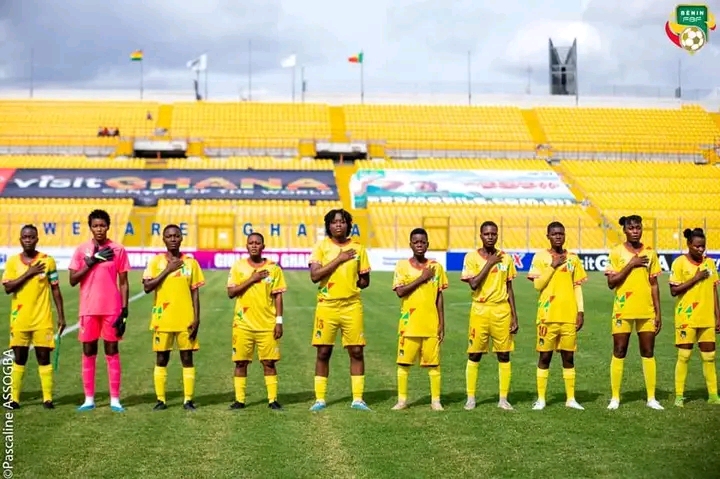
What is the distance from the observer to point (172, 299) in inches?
398

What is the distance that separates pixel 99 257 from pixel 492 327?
4162 millimetres

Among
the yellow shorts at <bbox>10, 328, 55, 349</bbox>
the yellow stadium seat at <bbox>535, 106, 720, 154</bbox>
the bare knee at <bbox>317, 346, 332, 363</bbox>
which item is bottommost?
the bare knee at <bbox>317, 346, 332, 363</bbox>

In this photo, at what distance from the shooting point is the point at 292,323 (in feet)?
66.9

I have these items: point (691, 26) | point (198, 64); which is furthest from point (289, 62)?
point (691, 26)

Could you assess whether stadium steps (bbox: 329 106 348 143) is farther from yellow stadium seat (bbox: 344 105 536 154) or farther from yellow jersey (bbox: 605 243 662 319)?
yellow jersey (bbox: 605 243 662 319)

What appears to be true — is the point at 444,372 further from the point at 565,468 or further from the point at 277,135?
the point at 277,135

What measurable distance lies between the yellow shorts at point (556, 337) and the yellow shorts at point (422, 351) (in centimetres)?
Result: 113

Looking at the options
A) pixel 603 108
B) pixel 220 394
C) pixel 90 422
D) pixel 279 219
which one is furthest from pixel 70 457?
pixel 603 108

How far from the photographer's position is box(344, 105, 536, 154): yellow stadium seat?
2459 inches

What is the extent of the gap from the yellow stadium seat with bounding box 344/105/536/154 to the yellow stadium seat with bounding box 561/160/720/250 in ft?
18.5

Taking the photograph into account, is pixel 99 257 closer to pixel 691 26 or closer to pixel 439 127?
pixel 691 26

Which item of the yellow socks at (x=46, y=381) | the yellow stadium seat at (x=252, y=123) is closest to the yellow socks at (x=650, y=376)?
the yellow socks at (x=46, y=381)

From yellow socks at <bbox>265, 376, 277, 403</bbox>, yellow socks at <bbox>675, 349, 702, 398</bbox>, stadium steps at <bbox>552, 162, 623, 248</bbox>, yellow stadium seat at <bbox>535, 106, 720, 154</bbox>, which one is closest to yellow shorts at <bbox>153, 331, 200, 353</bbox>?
yellow socks at <bbox>265, 376, 277, 403</bbox>

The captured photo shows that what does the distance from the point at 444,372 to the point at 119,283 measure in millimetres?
4942
